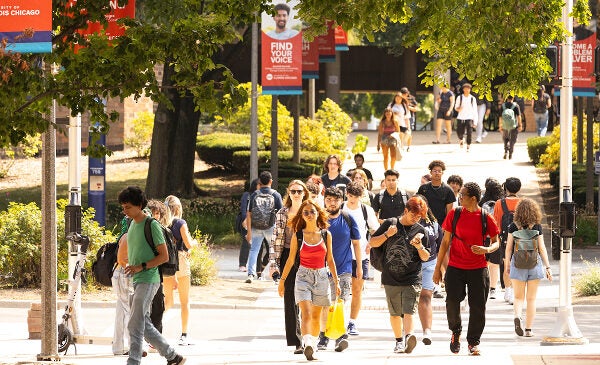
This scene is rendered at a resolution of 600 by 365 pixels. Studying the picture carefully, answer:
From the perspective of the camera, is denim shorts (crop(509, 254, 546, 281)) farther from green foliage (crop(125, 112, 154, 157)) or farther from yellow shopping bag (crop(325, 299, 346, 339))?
green foliage (crop(125, 112, 154, 157))

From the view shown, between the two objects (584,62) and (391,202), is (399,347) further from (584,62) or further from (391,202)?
(584,62)

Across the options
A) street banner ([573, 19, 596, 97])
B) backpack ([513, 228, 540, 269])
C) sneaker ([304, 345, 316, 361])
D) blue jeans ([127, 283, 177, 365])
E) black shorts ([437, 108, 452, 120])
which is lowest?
sneaker ([304, 345, 316, 361])

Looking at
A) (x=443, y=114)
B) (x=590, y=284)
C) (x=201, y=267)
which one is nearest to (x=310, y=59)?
(x=201, y=267)

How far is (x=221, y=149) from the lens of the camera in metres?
37.5

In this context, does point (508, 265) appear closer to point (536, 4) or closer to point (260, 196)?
point (536, 4)

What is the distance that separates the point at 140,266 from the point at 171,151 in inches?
832

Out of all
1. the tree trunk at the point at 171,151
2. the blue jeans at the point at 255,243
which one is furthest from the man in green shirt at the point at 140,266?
the tree trunk at the point at 171,151

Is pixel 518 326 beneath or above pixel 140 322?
beneath

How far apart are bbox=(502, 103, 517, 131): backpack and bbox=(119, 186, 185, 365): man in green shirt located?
77.6 feet

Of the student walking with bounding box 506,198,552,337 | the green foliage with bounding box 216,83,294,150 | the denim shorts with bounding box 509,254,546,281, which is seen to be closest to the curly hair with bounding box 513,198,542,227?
the student walking with bounding box 506,198,552,337

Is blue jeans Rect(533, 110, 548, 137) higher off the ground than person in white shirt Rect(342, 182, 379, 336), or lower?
higher

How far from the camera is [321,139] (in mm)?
35250

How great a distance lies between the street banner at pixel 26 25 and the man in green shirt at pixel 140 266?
146cm

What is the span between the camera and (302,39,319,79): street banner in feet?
96.3
